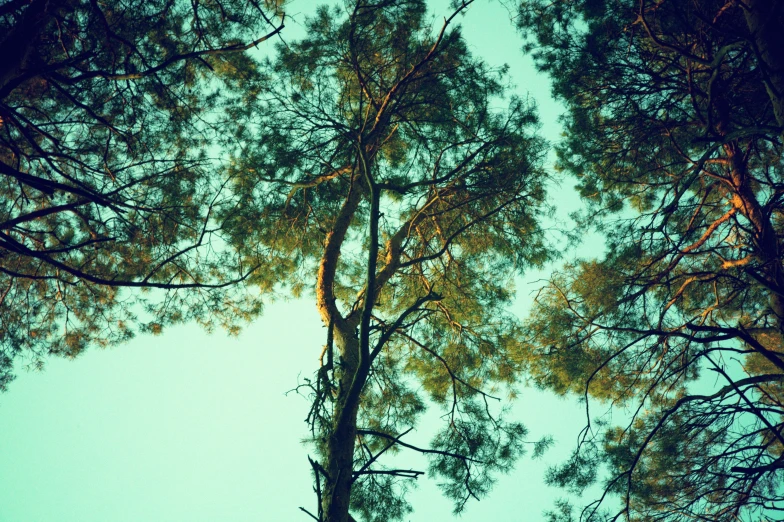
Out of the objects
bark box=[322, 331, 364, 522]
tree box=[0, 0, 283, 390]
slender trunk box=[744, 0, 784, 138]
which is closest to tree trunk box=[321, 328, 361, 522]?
bark box=[322, 331, 364, 522]

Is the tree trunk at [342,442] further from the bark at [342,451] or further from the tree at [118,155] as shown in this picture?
the tree at [118,155]

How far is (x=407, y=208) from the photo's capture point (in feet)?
18.3

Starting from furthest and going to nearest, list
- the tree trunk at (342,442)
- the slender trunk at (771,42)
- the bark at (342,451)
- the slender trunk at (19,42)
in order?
1. the slender trunk at (771,42)
2. the slender trunk at (19,42)
3. the bark at (342,451)
4. the tree trunk at (342,442)

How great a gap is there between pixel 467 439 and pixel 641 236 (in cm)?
253

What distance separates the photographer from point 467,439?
13.9 feet

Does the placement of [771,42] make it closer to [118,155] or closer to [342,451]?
[342,451]

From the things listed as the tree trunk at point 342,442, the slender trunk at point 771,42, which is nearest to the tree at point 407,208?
the tree trunk at point 342,442

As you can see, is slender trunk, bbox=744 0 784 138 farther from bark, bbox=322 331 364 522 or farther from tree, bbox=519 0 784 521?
bark, bbox=322 331 364 522

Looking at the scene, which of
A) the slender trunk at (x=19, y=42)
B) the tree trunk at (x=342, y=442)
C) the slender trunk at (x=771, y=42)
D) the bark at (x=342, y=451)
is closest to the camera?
the tree trunk at (x=342, y=442)

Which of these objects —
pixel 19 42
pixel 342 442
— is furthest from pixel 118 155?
pixel 342 442

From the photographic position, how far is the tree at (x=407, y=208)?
4219 millimetres

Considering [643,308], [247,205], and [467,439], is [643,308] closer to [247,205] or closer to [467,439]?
[467,439]

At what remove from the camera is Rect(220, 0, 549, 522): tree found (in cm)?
422

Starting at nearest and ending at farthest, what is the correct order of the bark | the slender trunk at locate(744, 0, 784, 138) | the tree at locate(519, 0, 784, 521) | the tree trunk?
the tree trunk
the bark
the slender trunk at locate(744, 0, 784, 138)
the tree at locate(519, 0, 784, 521)
